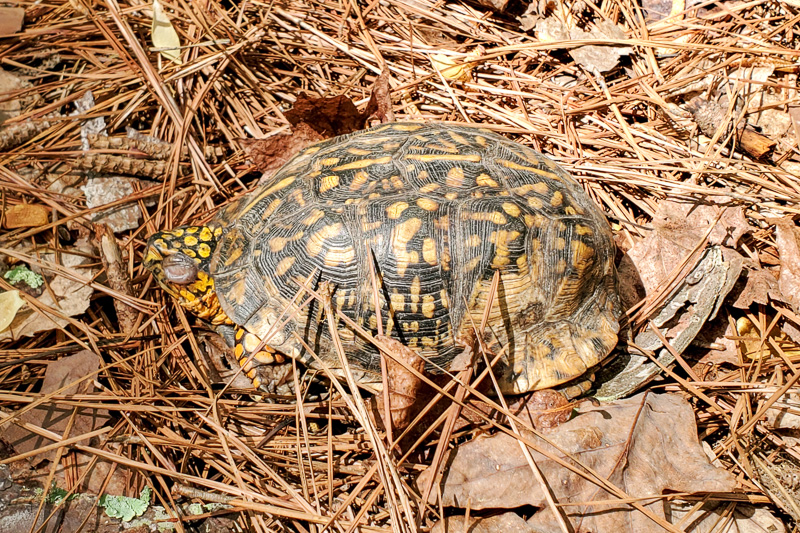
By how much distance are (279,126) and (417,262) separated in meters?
1.93

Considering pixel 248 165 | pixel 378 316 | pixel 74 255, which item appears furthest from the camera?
pixel 248 165

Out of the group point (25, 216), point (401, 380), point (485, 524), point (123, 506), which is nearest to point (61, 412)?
point (123, 506)

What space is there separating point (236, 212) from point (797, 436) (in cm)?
317

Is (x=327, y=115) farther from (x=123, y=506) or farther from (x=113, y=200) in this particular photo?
(x=123, y=506)

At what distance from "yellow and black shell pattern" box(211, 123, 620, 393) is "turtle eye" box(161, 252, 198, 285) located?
118 mm

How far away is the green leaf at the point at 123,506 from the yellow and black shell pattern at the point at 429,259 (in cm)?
90

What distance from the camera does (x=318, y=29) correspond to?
4.13 metres

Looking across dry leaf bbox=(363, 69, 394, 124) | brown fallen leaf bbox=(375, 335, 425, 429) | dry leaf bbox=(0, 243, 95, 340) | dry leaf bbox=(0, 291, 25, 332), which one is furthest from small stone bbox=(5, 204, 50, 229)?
brown fallen leaf bbox=(375, 335, 425, 429)

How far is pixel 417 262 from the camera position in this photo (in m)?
2.53

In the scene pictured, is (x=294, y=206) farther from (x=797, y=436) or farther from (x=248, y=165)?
(x=797, y=436)

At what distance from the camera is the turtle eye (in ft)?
9.27

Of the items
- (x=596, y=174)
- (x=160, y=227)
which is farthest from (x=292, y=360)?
(x=596, y=174)

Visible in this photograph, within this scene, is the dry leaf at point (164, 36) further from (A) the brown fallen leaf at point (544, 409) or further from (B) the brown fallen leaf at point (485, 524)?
(B) the brown fallen leaf at point (485, 524)

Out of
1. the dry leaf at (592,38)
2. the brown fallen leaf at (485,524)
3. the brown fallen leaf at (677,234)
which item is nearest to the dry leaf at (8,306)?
the brown fallen leaf at (485,524)
